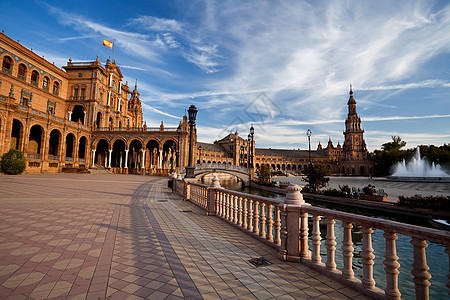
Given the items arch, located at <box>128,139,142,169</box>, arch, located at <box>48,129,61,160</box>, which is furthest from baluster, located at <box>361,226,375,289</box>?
arch, located at <box>128,139,142,169</box>

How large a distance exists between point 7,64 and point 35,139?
1121 cm

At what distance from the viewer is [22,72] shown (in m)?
33.6

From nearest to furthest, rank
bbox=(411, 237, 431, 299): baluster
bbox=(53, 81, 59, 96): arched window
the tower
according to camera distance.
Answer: bbox=(411, 237, 431, 299): baluster → bbox=(53, 81, 59, 96): arched window → the tower

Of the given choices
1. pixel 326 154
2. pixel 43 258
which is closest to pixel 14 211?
pixel 43 258

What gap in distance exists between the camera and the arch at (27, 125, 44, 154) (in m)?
31.2

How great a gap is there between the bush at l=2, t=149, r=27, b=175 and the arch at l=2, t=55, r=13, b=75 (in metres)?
14.3

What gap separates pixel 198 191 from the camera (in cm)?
1059

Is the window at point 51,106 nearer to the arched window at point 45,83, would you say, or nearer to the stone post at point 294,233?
the arched window at point 45,83

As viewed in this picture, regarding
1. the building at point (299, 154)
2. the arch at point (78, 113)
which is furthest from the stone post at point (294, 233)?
the building at point (299, 154)

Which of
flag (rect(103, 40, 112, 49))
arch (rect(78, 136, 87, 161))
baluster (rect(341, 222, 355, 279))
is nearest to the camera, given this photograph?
baluster (rect(341, 222, 355, 279))

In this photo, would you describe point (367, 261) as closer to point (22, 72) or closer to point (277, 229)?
point (277, 229)

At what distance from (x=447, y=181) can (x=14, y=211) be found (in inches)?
2296

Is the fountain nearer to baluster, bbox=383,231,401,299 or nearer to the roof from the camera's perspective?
baluster, bbox=383,231,401,299

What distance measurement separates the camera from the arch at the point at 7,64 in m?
30.5
